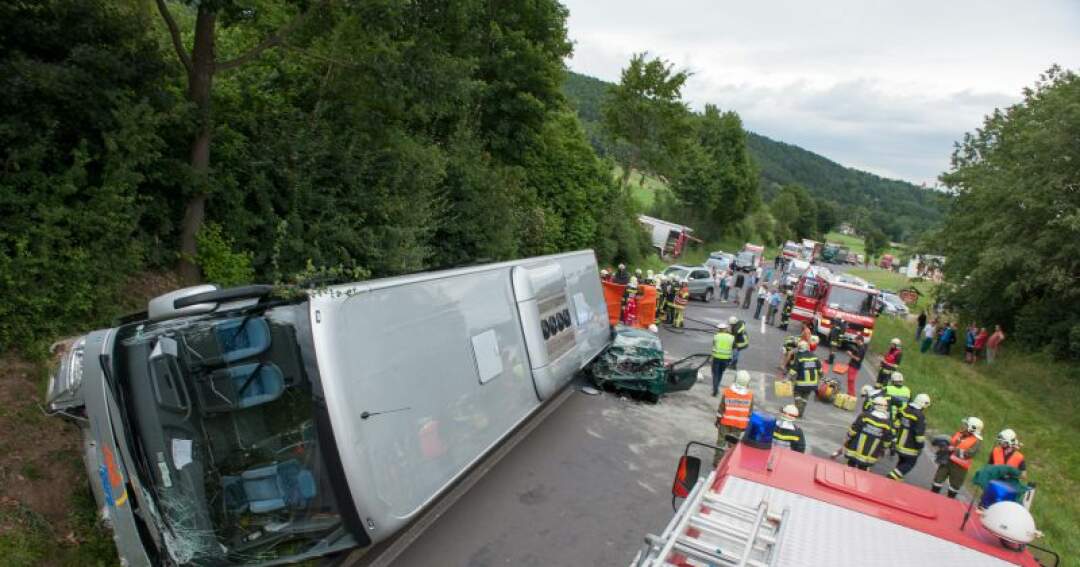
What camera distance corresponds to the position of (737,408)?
26.2 ft

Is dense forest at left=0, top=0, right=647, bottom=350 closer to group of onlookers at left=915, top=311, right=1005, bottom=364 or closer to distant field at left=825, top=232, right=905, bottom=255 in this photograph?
group of onlookers at left=915, top=311, right=1005, bottom=364

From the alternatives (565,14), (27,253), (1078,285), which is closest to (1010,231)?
(1078,285)

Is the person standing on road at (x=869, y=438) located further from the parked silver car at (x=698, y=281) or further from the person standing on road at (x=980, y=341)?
the parked silver car at (x=698, y=281)

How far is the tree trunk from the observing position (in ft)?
26.7

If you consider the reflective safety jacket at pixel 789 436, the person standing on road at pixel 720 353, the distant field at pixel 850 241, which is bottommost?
the distant field at pixel 850 241

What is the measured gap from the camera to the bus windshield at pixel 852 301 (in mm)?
20094

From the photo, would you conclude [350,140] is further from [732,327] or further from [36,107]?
[732,327]

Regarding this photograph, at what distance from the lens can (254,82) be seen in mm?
10914

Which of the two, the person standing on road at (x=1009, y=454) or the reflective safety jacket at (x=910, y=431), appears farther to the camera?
the reflective safety jacket at (x=910, y=431)

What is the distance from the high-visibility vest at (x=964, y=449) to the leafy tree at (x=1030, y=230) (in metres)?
11.6

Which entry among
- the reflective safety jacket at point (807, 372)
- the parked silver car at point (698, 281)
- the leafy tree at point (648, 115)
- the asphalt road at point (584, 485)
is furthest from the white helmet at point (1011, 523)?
the leafy tree at point (648, 115)

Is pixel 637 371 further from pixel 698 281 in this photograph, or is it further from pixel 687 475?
pixel 698 281

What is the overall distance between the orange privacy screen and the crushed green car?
5.45m

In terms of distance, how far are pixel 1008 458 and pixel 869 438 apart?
1.49 metres
